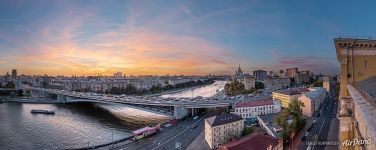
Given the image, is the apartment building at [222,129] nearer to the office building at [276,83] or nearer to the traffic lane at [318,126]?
the traffic lane at [318,126]

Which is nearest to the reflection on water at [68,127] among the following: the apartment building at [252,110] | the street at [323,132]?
the apartment building at [252,110]

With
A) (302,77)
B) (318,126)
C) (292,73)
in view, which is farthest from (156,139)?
(292,73)

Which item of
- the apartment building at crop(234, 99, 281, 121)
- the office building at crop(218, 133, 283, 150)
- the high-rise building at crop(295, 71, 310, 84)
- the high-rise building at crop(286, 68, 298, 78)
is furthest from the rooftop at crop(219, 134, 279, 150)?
the high-rise building at crop(286, 68, 298, 78)

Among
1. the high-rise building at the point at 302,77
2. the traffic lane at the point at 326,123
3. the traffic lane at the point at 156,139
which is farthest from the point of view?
the high-rise building at the point at 302,77

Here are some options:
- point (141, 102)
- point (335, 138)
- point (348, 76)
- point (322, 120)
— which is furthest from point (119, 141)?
point (348, 76)

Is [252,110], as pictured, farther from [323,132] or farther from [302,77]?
[302,77]

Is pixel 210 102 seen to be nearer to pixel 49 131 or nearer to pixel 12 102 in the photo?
pixel 49 131
